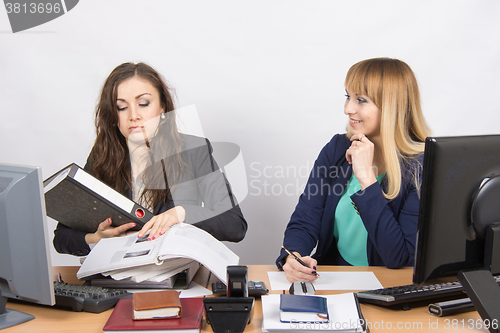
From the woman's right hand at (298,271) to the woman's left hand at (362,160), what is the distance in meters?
0.39

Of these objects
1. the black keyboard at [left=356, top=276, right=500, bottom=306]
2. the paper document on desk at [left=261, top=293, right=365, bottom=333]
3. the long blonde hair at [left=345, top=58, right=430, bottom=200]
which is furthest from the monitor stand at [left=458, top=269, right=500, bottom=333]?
the long blonde hair at [left=345, top=58, right=430, bottom=200]

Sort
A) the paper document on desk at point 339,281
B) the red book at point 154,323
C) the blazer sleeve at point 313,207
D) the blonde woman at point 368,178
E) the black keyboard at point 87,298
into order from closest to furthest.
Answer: the red book at point 154,323 < the black keyboard at point 87,298 < the paper document on desk at point 339,281 < the blonde woman at point 368,178 < the blazer sleeve at point 313,207

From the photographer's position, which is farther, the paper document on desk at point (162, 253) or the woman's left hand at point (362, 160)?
the woman's left hand at point (362, 160)

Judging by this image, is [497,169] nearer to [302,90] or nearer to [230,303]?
[230,303]

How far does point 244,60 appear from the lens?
2377 mm

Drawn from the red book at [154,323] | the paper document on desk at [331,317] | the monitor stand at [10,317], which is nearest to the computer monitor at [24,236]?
the monitor stand at [10,317]

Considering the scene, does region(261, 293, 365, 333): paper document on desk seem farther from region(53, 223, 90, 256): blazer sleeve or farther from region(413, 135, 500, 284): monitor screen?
region(53, 223, 90, 256): blazer sleeve

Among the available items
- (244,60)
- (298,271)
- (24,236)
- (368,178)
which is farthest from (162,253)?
(244,60)

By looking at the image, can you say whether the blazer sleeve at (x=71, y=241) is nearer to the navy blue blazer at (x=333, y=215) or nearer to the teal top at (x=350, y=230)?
the navy blue blazer at (x=333, y=215)

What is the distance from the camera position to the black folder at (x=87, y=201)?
1.19m

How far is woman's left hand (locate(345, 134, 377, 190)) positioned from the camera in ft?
4.79

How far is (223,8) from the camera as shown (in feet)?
7.70

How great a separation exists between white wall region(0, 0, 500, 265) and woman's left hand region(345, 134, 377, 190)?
0.83m

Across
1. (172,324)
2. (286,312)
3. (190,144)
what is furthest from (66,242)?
(286,312)
